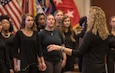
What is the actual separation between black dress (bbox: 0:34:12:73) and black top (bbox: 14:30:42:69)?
0.20m

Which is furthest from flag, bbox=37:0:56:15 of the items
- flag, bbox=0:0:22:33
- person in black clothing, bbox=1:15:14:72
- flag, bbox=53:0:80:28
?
person in black clothing, bbox=1:15:14:72

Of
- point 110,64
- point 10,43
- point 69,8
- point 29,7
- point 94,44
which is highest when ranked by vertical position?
point 29,7

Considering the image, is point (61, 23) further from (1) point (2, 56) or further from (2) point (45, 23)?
(1) point (2, 56)

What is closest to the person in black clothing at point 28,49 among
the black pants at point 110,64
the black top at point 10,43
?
the black top at point 10,43

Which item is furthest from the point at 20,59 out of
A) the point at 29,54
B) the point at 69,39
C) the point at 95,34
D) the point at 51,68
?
the point at 95,34

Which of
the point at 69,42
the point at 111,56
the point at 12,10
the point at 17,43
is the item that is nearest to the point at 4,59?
the point at 17,43

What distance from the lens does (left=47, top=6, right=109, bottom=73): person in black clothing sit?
3107mm

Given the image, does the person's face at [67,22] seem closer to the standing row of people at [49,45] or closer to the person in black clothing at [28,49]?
the standing row of people at [49,45]

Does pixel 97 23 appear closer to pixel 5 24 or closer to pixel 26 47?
pixel 26 47

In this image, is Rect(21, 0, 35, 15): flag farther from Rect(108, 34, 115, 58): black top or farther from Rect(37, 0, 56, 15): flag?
Rect(108, 34, 115, 58): black top

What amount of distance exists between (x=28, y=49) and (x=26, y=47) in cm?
4

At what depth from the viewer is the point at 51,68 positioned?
13.9 feet

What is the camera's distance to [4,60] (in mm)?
4203

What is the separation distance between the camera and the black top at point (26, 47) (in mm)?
4000
